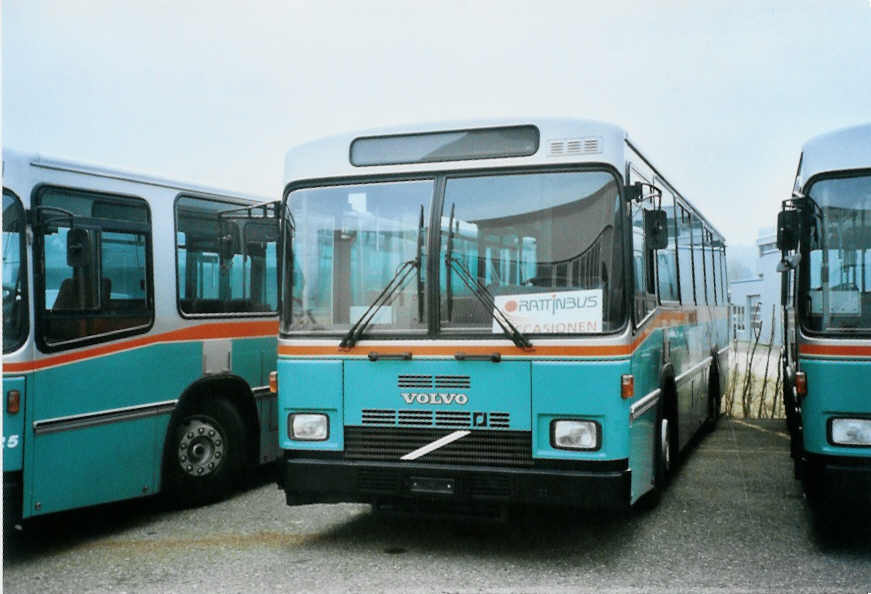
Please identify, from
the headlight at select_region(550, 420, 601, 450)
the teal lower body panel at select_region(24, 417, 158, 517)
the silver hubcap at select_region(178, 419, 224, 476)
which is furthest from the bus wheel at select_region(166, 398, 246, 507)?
the headlight at select_region(550, 420, 601, 450)

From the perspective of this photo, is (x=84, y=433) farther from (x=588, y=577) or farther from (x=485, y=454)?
(x=588, y=577)

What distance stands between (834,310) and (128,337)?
5.06 meters

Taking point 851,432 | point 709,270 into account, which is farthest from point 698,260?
point 851,432

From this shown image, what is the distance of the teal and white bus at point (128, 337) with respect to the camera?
6406 millimetres

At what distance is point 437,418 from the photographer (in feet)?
20.4

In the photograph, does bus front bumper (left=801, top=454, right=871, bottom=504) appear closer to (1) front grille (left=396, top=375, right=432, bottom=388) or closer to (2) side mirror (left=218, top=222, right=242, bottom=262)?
(1) front grille (left=396, top=375, right=432, bottom=388)

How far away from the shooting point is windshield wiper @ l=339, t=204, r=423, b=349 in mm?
6301

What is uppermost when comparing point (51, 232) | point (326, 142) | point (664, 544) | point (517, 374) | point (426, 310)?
point (326, 142)

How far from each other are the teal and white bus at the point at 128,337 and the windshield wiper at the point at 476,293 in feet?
5.50

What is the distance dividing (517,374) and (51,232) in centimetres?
335

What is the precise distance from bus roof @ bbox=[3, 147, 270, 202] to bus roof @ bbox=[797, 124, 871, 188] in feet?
16.1

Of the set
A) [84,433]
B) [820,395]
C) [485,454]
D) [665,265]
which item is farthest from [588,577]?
[84,433]

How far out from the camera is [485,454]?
6.15 metres

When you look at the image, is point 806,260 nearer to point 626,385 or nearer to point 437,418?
point 626,385
